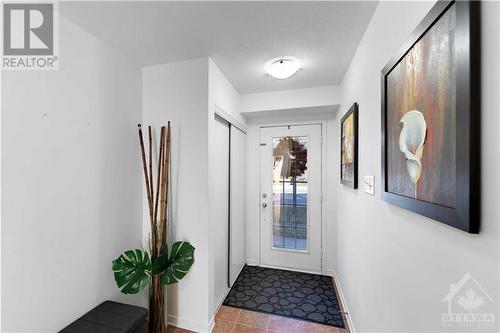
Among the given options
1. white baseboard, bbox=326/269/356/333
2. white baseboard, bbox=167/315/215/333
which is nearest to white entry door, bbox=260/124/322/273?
white baseboard, bbox=326/269/356/333

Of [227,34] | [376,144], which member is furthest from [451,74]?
[227,34]

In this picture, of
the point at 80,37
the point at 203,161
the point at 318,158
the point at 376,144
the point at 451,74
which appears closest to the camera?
the point at 451,74

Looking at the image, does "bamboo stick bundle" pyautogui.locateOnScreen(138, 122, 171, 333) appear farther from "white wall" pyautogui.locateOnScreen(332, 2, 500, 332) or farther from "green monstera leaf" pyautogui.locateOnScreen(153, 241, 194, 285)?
"white wall" pyautogui.locateOnScreen(332, 2, 500, 332)

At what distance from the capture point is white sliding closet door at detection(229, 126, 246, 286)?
105 inches

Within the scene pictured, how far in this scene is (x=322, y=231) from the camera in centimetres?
300

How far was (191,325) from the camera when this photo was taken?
1944 millimetres

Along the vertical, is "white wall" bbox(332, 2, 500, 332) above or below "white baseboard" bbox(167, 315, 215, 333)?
above

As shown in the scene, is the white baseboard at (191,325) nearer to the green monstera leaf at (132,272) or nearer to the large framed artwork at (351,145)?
the green monstera leaf at (132,272)

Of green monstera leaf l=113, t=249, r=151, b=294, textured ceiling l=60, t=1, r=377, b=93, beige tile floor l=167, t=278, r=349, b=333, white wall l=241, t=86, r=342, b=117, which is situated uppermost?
textured ceiling l=60, t=1, r=377, b=93

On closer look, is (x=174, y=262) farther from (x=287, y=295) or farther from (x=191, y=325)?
(x=287, y=295)

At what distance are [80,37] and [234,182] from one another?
193cm

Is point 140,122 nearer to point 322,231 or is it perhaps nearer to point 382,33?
point 382,33

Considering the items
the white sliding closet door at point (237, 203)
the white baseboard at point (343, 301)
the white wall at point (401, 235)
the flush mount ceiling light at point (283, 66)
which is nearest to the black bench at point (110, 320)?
the white sliding closet door at point (237, 203)

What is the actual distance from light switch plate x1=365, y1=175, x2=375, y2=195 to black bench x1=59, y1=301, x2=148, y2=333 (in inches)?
71.5
